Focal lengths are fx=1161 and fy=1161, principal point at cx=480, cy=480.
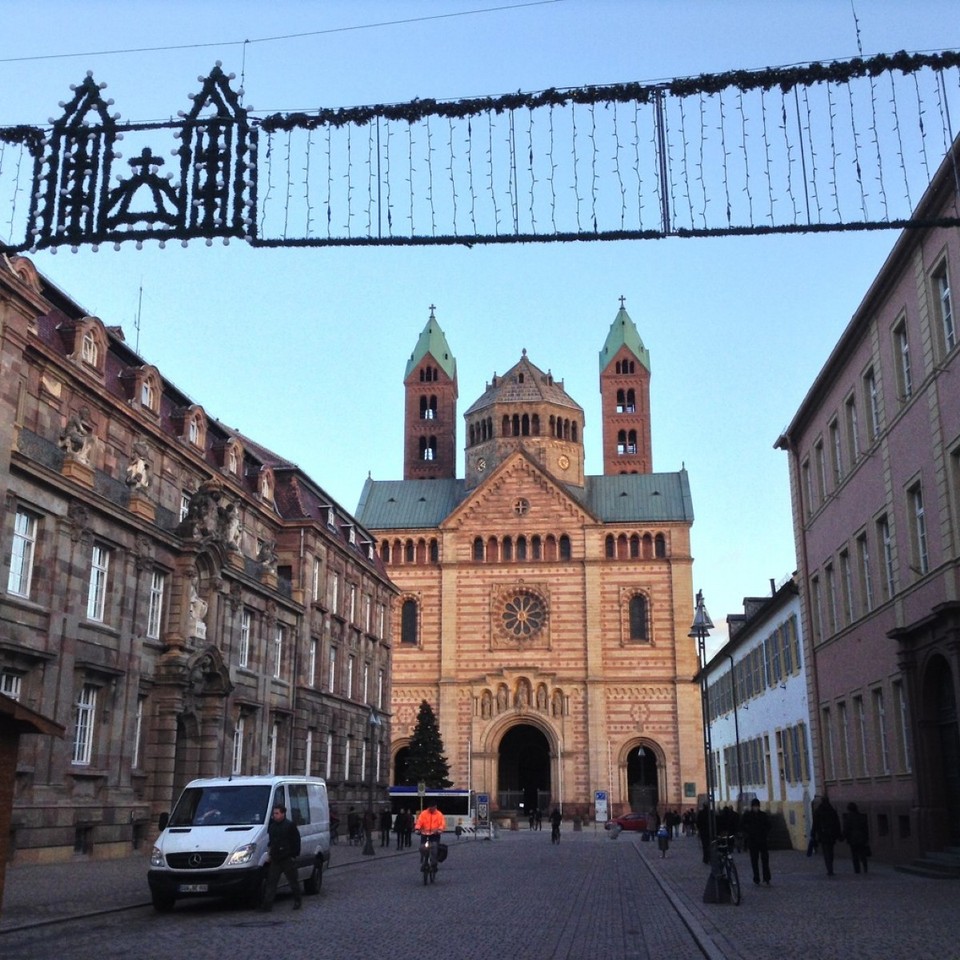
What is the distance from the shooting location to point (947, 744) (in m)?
24.7

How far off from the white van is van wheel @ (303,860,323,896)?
11.5 inches

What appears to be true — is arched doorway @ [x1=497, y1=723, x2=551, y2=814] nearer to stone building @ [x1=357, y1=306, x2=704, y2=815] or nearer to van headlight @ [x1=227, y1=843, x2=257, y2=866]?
stone building @ [x1=357, y1=306, x2=704, y2=815]

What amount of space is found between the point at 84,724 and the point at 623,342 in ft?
258

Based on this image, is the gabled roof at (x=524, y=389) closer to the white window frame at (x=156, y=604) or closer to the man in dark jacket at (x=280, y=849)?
the white window frame at (x=156, y=604)

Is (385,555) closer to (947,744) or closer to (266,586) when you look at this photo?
(266,586)

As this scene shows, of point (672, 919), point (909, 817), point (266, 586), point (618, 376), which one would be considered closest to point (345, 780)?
point (266, 586)

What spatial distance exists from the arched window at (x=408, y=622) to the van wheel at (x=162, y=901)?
199ft

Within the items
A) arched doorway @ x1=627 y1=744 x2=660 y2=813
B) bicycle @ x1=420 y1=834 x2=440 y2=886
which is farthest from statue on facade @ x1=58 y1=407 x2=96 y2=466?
arched doorway @ x1=627 y1=744 x2=660 y2=813

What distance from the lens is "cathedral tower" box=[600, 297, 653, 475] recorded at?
9775cm

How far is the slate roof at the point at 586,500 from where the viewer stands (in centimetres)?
8125

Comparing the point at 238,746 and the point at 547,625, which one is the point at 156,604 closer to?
the point at 238,746

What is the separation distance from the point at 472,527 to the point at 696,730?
20205 mm

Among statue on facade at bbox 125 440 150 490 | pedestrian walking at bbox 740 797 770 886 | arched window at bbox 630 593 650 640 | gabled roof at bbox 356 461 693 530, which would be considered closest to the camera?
pedestrian walking at bbox 740 797 770 886

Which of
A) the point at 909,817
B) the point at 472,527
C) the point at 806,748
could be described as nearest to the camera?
the point at 909,817
